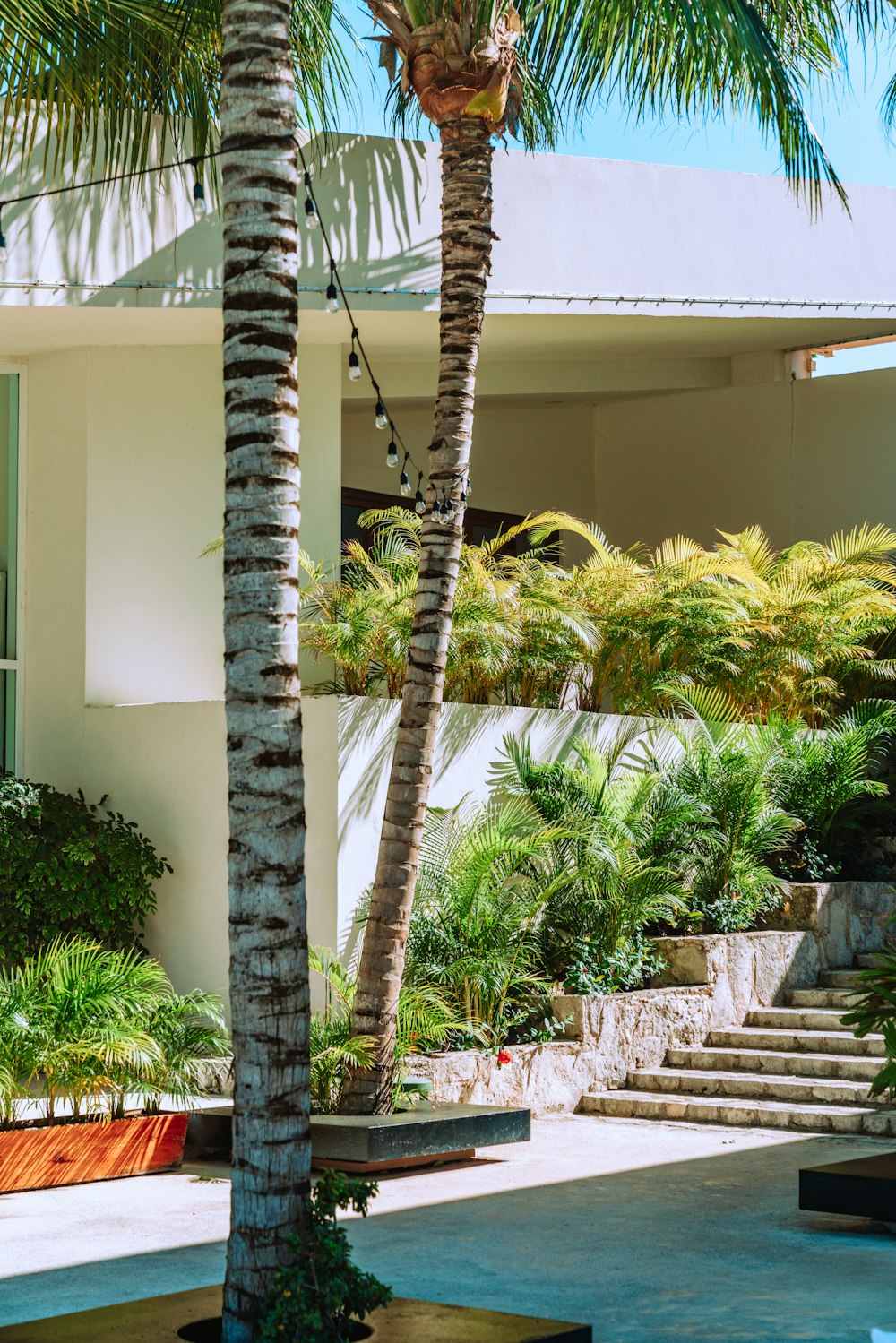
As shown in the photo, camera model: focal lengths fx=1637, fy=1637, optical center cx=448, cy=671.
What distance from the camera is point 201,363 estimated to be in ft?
40.1

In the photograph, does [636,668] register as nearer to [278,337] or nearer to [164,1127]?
[164,1127]

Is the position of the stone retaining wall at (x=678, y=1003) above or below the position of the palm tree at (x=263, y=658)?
below

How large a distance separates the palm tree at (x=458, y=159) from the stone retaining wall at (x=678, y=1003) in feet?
4.18

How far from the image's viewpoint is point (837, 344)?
57.7 ft

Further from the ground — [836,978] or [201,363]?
[201,363]

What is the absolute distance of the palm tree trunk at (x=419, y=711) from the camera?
334 inches

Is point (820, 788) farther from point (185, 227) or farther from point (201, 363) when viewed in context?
point (185, 227)

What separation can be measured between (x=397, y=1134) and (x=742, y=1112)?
2740 mm

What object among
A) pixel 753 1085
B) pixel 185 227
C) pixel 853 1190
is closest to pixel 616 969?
pixel 753 1085

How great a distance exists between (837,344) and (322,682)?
8366 mm

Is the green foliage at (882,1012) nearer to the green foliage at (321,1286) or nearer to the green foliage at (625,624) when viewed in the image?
the green foliage at (321,1286)

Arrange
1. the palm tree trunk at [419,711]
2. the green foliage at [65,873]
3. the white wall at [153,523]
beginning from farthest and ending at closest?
the white wall at [153,523]
the green foliage at [65,873]
the palm tree trunk at [419,711]

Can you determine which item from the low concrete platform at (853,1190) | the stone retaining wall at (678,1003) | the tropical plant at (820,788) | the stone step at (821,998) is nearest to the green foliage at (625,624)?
the tropical plant at (820,788)

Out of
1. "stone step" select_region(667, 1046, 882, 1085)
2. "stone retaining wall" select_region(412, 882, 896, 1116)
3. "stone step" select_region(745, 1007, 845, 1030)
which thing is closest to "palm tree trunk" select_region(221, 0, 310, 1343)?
"stone retaining wall" select_region(412, 882, 896, 1116)
